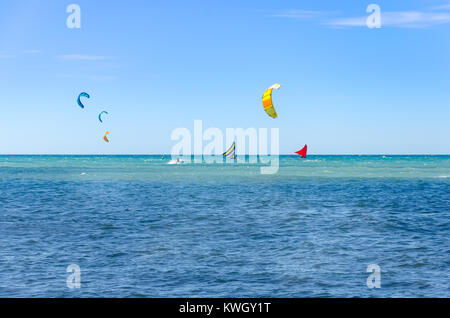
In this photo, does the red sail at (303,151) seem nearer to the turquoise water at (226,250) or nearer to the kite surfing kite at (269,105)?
the kite surfing kite at (269,105)

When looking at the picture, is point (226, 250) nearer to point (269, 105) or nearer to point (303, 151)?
point (269, 105)

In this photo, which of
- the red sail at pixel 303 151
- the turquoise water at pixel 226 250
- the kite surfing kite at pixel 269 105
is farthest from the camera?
the red sail at pixel 303 151

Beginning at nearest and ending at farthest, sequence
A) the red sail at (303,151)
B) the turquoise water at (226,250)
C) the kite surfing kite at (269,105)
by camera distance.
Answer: the turquoise water at (226,250) → the kite surfing kite at (269,105) → the red sail at (303,151)

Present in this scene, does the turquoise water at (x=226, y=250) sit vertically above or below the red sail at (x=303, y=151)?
below

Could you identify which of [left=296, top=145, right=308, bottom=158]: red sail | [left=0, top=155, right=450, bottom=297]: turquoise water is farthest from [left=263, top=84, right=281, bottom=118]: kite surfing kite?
[left=296, top=145, right=308, bottom=158]: red sail

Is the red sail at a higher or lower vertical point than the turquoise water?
higher

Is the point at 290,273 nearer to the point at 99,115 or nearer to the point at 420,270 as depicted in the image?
the point at 420,270

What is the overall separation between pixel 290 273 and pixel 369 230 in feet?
29.1

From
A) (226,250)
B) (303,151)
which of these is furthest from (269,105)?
(303,151)

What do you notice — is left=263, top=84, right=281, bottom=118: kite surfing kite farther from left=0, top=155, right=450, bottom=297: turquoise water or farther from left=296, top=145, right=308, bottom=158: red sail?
left=296, top=145, right=308, bottom=158: red sail

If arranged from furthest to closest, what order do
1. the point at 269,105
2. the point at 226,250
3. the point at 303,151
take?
the point at 303,151, the point at 269,105, the point at 226,250

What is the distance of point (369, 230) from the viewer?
21516 millimetres

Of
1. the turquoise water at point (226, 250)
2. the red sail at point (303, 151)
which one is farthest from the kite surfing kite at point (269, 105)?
the red sail at point (303, 151)
